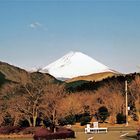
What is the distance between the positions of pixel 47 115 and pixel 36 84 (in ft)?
10.9

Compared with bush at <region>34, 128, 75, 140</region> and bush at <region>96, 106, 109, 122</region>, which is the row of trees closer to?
bush at <region>96, 106, 109, 122</region>

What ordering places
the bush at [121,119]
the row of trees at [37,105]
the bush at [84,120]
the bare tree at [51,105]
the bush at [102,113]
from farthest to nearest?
1. the bush at [102,113]
2. the bush at [84,120]
3. the bush at [121,119]
4. the bare tree at [51,105]
5. the row of trees at [37,105]

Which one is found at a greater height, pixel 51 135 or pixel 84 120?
pixel 84 120

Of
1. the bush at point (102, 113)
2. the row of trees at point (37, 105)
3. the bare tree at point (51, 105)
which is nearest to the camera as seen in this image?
the row of trees at point (37, 105)

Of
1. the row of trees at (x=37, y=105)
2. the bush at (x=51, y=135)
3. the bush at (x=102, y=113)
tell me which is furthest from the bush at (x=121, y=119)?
the bush at (x=51, y=135)

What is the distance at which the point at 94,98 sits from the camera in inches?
2069

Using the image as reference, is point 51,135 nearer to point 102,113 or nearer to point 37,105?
point 37,105

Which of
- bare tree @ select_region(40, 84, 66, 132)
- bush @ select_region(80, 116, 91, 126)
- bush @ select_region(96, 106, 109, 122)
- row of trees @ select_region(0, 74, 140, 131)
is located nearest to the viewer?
row of trees @ select_region(0, 74, 140, 131)

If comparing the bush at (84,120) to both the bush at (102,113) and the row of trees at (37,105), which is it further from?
the bush at (102,113)

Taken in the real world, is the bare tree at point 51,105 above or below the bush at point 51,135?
above

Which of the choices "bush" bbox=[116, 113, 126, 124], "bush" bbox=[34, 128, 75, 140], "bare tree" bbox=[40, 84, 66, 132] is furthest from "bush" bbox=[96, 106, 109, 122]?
"bush" bbox=[34, 128, 75, 140]

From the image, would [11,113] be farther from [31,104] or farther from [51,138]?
[51,138]

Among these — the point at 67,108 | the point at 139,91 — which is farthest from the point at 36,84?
the point at 139,91

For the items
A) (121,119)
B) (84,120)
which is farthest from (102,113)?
(121,119)
